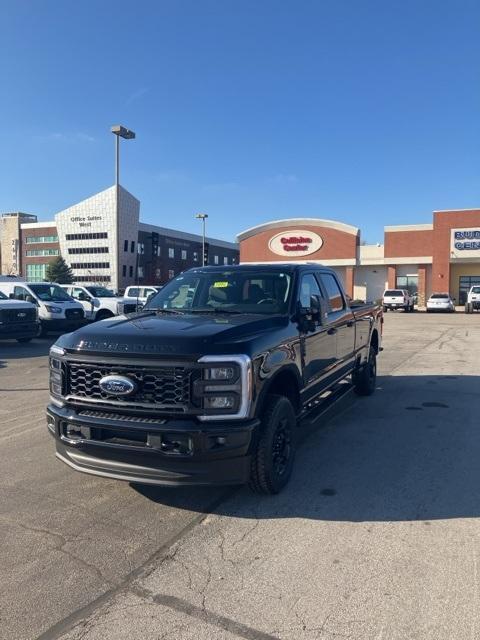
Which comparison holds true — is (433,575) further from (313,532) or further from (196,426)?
(196,426)

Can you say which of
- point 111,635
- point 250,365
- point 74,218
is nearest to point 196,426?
point 250,365

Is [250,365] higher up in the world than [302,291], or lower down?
lower down

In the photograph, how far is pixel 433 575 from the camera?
318 cm

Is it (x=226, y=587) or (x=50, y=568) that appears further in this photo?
(x=50, y=568)

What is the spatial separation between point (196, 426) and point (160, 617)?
4.06 feet

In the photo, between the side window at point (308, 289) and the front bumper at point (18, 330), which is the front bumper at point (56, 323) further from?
the side window at point (308, 289)

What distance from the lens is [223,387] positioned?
3.74 metres

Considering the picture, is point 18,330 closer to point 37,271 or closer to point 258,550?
point 258,550

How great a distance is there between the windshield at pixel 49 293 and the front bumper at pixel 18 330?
277 centimetres

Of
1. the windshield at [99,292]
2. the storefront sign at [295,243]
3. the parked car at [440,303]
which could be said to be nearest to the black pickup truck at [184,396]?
the windshield at [99,292]

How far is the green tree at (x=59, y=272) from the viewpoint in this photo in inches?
3253

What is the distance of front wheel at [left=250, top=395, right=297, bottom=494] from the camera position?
4090mm

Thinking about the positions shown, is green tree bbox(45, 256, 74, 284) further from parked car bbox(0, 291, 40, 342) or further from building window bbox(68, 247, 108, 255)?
parked car bbox(0, 291, 40, 342)

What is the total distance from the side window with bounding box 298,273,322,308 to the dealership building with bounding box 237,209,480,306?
3849cm
